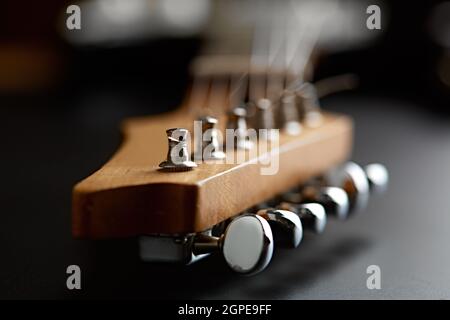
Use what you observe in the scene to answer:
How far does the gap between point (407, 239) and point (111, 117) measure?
95 cm

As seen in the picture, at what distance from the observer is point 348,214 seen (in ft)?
2.88

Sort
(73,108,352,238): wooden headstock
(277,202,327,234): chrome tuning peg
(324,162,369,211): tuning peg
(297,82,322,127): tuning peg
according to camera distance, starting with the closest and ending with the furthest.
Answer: (73,108,352,238): wooden headstock < (277,202,327,234): chrome tuning peg < (324,162,369,211): tuning peg < (297,82,322,127): tuning peg

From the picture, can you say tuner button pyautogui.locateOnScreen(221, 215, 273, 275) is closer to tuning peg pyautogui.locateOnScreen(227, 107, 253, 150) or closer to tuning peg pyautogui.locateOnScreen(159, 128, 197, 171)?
tuning peg pyautogui.locateOnScreen(159, 128, 197, 171)

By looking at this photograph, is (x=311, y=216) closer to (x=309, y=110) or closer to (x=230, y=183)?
(x=230, y=183)

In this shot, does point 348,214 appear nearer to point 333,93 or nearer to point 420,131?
point 420,131

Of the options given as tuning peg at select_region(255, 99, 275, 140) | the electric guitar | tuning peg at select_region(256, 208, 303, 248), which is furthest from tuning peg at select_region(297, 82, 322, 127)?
tuning peg at select_region(256, 208, 303, 248)

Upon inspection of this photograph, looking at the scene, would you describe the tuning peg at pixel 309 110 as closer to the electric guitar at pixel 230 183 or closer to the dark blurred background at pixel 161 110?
the electric guitar at pixel 230 183

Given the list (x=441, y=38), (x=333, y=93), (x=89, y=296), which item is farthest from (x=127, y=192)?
(x=441, y=38)

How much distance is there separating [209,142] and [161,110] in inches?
38.2

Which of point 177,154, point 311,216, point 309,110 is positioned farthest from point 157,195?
point 309,110

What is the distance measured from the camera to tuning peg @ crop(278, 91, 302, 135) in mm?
980

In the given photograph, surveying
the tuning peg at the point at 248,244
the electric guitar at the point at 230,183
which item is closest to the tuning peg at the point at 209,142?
the electric guitar at the point at 230,183
